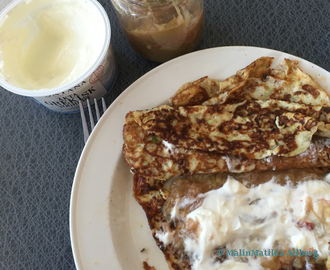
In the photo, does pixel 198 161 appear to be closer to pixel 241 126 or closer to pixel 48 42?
pixel 241 126

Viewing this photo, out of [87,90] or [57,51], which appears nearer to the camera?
[87,90]

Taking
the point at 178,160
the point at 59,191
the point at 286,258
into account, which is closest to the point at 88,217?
the point at 59,191

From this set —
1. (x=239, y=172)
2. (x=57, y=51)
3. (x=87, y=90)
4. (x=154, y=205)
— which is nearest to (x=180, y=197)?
(x=154, y=205)

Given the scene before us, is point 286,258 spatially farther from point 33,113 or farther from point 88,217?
point 33,113

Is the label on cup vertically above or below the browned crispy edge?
above

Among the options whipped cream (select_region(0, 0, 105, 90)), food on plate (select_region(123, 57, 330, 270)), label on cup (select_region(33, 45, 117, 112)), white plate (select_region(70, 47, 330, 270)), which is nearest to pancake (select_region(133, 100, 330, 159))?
food on plate (select_region(123, 57, 330, 270))

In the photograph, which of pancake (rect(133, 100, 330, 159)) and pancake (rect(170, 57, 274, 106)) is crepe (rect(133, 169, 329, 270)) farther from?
pancake (rect(170, 57, 274, 106))
